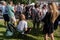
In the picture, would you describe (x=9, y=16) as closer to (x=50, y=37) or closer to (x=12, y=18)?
(x=12, y=18)

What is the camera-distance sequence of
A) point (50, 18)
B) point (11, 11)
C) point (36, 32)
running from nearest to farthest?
point (50, 18)
point (36, 32)
point (11, 11)

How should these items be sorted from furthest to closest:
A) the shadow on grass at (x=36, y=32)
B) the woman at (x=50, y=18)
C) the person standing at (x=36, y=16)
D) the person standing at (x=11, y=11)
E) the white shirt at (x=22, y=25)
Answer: the person standing at (x=36, y=16), the person standing at (x=11, y=11), the shadow on grass at (x=36, y=32), the white shirt at (x=22, y=25), the woman at (x=50, y=18)

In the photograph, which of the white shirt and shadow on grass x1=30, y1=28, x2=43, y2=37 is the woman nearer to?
the white shirt

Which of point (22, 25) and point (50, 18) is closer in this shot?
point (50, 18)

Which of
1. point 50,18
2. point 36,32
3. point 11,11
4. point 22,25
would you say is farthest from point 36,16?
point 50,18

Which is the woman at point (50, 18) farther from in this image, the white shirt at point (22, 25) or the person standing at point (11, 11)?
the person standing at point (11, 11)

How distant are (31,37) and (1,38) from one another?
128cm

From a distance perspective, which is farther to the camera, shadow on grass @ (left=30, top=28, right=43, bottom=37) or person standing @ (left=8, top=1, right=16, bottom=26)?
person standing @ (left=8, top=1, right=16, bottom=26)

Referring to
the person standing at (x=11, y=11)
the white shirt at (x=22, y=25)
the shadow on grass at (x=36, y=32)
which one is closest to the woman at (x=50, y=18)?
the white shirt at (x=22, y=25)

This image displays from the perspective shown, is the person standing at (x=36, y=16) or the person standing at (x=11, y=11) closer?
the person standing at (x=11, y=11)

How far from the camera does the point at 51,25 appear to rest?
1012 cm

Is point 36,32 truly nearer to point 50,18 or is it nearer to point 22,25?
point 22,25

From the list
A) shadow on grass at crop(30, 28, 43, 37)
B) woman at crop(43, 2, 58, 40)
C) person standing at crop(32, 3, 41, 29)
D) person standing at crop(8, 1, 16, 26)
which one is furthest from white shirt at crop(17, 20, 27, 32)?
person standing at crop(32, 3, 41, 29)

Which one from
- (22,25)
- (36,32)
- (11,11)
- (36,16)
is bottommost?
(36,32)
